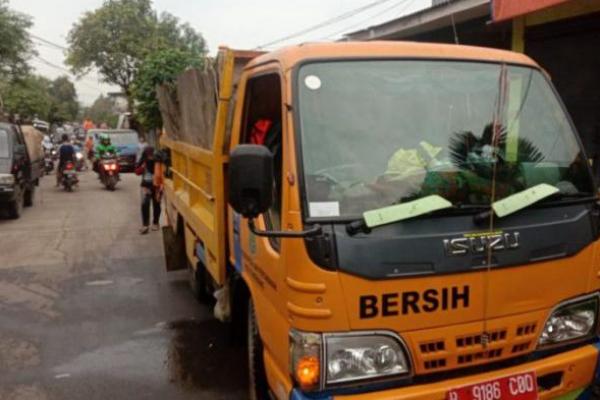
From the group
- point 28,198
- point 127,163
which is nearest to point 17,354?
point 28,198

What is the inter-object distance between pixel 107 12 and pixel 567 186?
36138 mm

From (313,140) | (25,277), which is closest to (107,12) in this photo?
(25,277)

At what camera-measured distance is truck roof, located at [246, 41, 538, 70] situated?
2895 millimetres

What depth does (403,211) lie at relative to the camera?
251cm

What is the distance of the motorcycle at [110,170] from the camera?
16281mm

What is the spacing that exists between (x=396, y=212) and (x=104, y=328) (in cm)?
379

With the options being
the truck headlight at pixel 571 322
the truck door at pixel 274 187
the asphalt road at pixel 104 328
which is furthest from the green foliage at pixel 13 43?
the truck headlight at pixel 571 322

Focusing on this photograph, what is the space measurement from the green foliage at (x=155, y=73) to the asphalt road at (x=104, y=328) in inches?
310

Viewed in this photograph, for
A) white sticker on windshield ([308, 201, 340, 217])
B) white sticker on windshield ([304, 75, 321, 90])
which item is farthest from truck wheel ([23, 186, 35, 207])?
white sticker on windshield ([308, 201, 340, 217])

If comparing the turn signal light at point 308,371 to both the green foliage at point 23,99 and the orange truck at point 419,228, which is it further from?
the green foliage at point 23,99

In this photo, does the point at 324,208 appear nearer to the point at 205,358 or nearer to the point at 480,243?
the point at 480,243

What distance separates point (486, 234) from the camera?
2.55m

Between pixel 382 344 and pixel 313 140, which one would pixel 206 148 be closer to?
pixel 313 140

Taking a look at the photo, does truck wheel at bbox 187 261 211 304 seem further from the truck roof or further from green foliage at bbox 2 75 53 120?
green foliage at bbox 2 75 53 120
